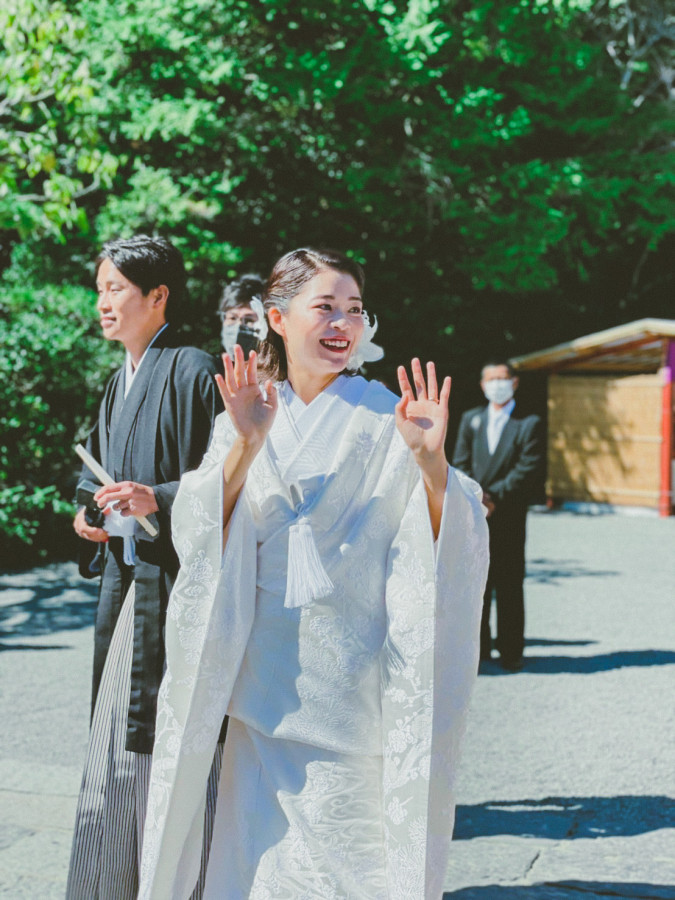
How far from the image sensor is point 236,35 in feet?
43.6

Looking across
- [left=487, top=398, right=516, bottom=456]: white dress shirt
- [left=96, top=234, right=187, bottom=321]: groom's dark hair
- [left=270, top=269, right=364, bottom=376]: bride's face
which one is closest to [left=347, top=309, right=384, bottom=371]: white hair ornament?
[left=270, top=269, right=364, bottom=376]: bride's face

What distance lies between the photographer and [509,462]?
7.18m

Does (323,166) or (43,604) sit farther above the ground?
(323,166)

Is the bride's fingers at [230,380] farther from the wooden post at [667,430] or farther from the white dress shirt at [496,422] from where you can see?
the wooden post at [667,430]

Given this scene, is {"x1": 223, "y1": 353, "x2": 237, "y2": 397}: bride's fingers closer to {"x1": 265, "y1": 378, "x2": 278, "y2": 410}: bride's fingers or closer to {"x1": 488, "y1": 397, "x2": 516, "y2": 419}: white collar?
{"x1": 265, "y1": 378, "x2": 278, "y2": 410}: bride's fingers

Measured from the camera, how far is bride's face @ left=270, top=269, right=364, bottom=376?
101 inches

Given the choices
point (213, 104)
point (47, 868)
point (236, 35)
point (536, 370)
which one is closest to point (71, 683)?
point (47, 868)

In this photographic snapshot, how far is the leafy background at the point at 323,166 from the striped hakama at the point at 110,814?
7.72 metres

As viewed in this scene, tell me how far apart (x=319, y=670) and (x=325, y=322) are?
83 cm

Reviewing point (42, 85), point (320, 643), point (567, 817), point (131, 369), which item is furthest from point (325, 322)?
point (42, 85)

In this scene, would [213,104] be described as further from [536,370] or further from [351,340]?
[351,340]

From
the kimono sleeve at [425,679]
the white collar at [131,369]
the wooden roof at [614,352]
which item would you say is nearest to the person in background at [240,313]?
the white collar at [131,369]

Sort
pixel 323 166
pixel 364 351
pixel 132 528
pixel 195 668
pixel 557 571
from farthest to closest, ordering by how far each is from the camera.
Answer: pixel 323 166 < pixel 557 571 < pixel 132 528 < pixel 364 351 < pixel 195 668

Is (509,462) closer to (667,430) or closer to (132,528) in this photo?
(132,528)
